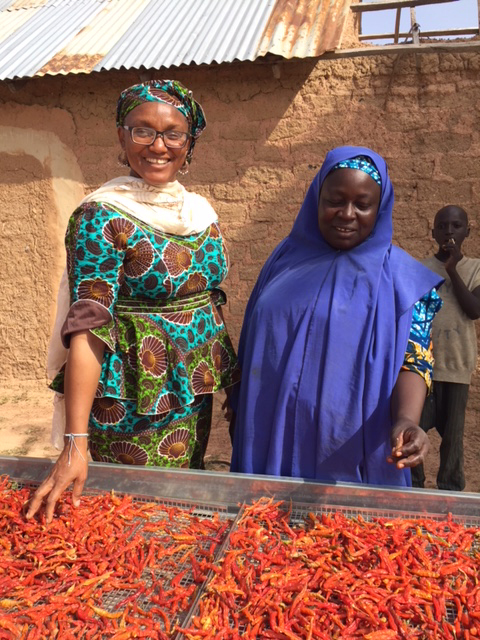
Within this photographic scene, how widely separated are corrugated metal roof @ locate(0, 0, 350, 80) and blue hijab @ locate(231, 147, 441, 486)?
125 inches

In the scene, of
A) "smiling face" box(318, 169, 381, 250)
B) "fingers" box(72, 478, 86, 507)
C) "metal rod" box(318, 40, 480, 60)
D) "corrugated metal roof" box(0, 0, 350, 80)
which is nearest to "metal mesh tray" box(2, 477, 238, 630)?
"fingers" box(72, 478, 86, 507)

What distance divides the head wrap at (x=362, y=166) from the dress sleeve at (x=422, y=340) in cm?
46

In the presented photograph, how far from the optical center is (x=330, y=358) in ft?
6.57

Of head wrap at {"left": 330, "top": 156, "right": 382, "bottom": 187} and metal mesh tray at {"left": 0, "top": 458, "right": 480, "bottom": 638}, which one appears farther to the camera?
head wrap at {"left": 330, "top": 156, "right": 382, "bottom": 187}

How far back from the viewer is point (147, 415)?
201cm

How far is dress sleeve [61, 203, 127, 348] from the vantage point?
1778mm

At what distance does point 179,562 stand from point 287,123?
13.9ft

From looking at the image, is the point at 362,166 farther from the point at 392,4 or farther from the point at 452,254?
the point at 392,4

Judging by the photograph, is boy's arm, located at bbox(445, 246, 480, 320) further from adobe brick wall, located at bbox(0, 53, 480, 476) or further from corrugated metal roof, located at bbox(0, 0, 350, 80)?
corrugated metal roof, located at bbox(0, 0, 350, 80)

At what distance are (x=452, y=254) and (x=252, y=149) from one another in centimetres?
226

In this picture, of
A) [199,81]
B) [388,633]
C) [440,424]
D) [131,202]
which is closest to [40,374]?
[199,81]

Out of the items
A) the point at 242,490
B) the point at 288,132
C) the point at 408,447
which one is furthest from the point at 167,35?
the point at 408,447

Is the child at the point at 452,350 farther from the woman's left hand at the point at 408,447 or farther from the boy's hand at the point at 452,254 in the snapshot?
the woman's left hand at the point at 408,447

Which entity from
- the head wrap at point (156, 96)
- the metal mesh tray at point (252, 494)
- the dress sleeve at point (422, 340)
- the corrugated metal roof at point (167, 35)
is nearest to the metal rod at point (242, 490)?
the metal mesh tray at point (252, 494)
